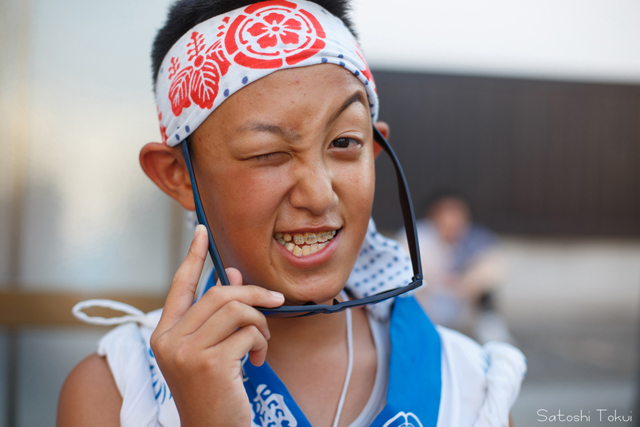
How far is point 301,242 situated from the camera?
0.99 meters

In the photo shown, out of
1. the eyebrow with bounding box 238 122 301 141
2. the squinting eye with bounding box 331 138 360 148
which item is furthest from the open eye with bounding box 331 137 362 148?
the eyebrow with bounding box 238 122 301 141

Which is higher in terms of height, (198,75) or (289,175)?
(198,75)

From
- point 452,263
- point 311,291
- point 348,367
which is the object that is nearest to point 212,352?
point 311,291

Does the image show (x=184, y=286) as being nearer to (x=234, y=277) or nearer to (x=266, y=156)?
(x=234, y=277)

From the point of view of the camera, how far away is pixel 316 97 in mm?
950

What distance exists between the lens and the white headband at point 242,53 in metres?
0.95

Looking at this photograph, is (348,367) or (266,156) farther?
(348,367)

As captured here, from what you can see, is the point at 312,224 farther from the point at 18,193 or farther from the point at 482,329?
the point at 482,329

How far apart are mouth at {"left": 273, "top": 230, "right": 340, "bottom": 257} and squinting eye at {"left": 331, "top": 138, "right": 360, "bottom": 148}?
0.20 m

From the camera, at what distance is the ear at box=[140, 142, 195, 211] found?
1.12 meters

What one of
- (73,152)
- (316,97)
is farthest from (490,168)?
(316,97)

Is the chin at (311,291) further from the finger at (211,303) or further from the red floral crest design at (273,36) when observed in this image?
the red floral crest design at (273,36)

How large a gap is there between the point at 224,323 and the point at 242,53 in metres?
0.57

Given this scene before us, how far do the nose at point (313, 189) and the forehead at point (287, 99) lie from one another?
95mm
